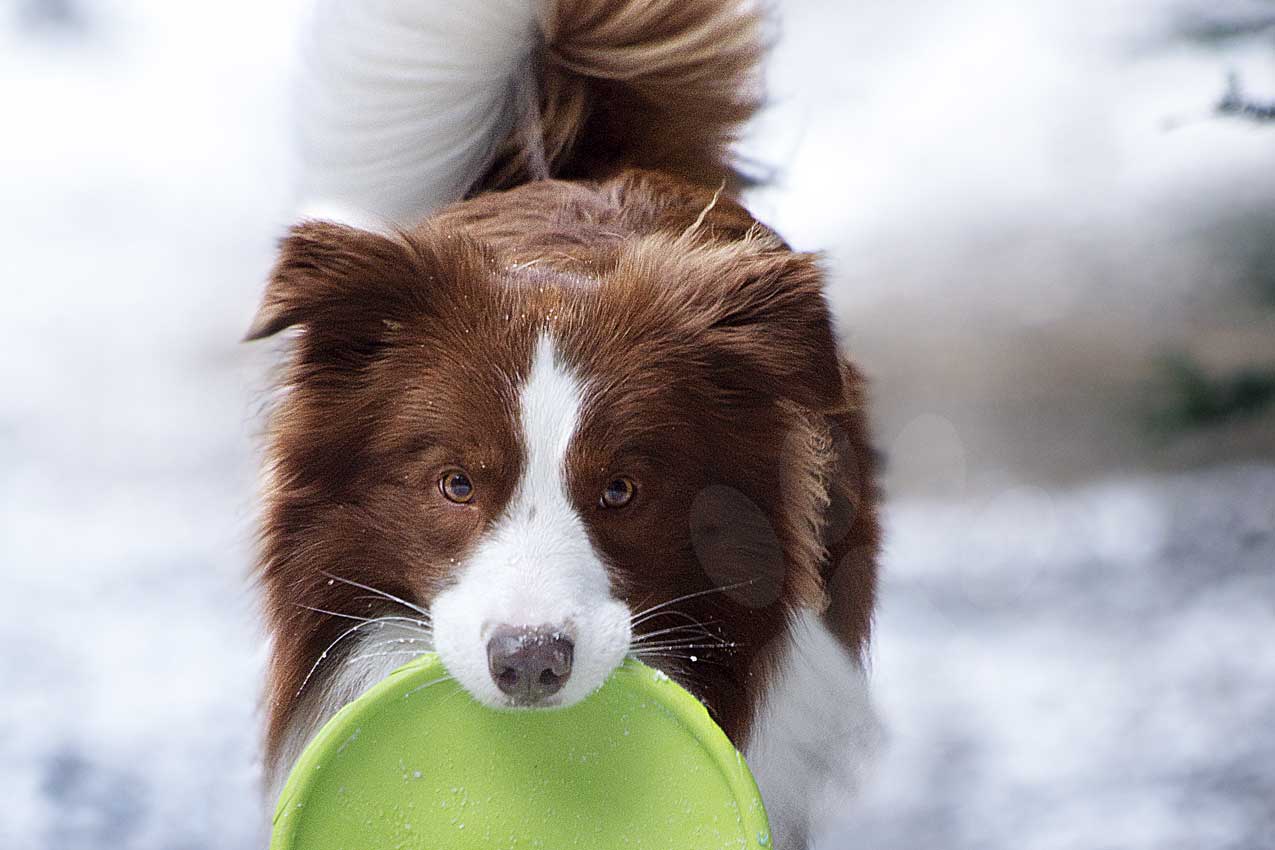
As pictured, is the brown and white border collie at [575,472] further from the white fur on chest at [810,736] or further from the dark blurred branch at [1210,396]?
the dark blurred branch at [1210,396]

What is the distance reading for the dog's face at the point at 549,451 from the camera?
1504 mm

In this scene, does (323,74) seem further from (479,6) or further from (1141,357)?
(1141,357)

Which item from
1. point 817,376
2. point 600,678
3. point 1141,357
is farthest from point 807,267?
point 1141,357

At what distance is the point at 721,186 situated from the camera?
2.34m

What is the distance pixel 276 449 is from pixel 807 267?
2.38ft

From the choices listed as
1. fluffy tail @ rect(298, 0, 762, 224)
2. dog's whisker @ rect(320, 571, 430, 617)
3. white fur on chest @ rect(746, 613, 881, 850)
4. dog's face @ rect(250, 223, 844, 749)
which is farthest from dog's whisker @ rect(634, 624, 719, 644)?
fluffy tail @ rect(298, 0, 762, 224)

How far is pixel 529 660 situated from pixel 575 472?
24 cm

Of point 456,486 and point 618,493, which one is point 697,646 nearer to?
point 618,493

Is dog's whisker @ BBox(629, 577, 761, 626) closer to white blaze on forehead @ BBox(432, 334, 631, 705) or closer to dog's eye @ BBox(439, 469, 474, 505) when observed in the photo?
white blaze on forehead @ BBox(432, 334, 631, 705)

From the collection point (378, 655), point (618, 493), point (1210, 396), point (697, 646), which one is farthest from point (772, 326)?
point (1210, 396)

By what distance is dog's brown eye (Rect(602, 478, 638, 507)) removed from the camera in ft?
5.12

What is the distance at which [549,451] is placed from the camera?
60.1 inches

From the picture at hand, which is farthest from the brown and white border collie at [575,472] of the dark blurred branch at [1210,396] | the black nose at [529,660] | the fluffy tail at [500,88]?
the dark blurred branch at [1210,396]

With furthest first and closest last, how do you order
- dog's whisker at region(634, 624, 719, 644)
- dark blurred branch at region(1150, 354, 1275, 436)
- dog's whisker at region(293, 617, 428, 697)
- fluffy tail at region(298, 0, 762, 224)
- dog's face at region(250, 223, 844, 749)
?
1. fluffy tail at region(298, 0, 762, 224)
2. dark blurred branch at region(1150, 354, 1275, 436)
3. dog's whisker at region(293, 617, 428, 697)
4. dog's whisker at region(634, 624, 719, 644)
5. dog's face at region(250, 223, 844, 749)
